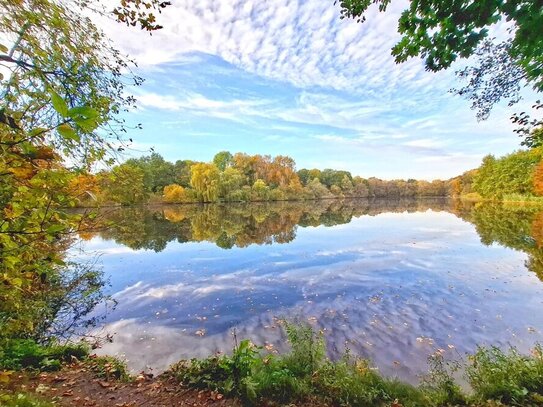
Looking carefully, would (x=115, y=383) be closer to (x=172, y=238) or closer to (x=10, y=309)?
(x=10, y=309)

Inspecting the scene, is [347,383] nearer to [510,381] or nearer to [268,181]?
[510,381]

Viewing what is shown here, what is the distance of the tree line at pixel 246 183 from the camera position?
70.4 metres

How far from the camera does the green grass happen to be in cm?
442

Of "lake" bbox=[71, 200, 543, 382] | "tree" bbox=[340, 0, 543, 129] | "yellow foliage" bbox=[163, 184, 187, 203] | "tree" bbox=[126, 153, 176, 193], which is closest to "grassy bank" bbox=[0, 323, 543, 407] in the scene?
"lake" bbox=[71, 200, 543, 382]

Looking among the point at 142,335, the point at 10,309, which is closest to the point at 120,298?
the point at 142,335

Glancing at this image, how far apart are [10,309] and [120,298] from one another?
4.58m

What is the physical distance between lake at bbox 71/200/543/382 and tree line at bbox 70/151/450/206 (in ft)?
103

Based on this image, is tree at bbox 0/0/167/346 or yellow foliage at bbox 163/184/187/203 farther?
yellow foliage at bbox 163/184/187/203

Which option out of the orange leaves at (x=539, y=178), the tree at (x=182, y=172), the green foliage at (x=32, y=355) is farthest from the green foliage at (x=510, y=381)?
the tree at (x=182, y=172)

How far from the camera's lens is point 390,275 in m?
12.7

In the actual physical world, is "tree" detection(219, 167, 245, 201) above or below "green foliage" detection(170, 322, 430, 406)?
above

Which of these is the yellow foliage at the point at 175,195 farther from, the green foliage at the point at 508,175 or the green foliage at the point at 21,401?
the green foliage at the point at 21,401

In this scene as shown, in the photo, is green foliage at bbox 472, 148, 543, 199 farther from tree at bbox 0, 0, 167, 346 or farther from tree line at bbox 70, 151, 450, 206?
tree at bbox 0, 0, 167, 346

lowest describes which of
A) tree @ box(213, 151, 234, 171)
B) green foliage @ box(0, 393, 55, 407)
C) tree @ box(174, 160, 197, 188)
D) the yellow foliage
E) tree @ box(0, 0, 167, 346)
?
green foliage @ box(0, 393, 55, 407)
